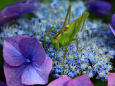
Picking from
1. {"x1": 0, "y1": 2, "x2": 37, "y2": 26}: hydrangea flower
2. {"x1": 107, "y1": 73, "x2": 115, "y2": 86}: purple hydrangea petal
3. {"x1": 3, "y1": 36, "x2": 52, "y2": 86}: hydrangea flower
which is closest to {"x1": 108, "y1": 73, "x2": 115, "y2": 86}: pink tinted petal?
{"x1": 107, "y1": 73, "x2": 115, "y2": 86}: purple hydrangea petal

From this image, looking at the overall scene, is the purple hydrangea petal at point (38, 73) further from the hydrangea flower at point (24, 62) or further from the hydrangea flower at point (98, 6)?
the hydrangea flower at point (98, 6)

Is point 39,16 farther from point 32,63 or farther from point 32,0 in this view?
point 32,63

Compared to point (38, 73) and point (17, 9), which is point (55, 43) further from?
point (17, 9)

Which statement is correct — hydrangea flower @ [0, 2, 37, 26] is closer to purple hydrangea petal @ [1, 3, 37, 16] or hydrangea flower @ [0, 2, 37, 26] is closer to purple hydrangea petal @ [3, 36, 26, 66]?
purple hydrangea petal @ [1, 3, 37, 16]

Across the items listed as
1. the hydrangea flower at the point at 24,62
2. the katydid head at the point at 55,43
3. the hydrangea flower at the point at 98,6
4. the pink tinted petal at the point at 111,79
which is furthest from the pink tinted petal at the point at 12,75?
the hydrangea flower at the point at 98,6

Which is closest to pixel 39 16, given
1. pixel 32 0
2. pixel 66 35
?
pixel 32 0

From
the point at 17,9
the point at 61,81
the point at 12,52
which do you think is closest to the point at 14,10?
the point at 17,9
